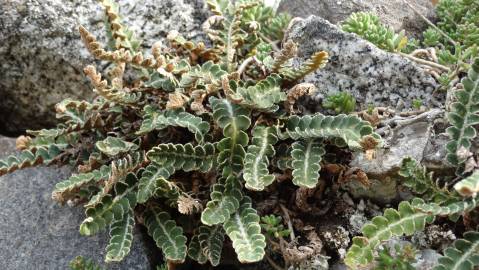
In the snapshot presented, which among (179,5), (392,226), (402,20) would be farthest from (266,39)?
(392,226)

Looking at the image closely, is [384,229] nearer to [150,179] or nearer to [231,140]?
[231,140]

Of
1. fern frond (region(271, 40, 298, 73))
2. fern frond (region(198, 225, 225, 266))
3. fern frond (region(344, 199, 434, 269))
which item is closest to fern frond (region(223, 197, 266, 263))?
fern frond (region(198, 225, 225, 266))

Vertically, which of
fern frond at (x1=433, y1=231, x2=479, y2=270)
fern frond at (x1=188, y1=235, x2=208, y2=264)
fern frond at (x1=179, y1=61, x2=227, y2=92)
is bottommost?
fern frond at (x1=188, y1=235, x2=208, y2=264)

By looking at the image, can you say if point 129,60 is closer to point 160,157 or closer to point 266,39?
point 160,157

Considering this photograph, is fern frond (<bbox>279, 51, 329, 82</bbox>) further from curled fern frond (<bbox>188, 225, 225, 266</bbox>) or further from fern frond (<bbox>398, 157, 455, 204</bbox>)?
curled fern frond (<bbox>188, 225, 225, 266</bbox>)

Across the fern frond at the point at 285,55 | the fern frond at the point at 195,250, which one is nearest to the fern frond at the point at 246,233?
the fern frond at the point at 195,250

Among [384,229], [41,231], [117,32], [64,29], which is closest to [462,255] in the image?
[384,229]
